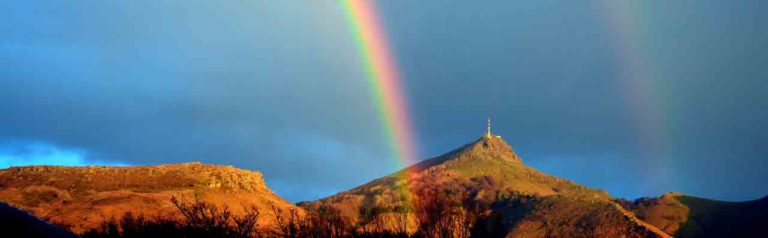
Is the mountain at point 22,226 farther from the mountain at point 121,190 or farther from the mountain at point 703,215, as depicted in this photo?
the mountain at point 703,215

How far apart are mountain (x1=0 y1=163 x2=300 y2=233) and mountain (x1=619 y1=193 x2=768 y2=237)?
9681 cm

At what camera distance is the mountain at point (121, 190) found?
5512cm

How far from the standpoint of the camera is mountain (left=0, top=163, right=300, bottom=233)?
55125mm

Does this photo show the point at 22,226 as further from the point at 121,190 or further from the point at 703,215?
the point at 703,215

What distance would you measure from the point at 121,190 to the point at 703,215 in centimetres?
13158

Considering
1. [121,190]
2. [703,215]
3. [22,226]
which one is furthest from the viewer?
[703,215]

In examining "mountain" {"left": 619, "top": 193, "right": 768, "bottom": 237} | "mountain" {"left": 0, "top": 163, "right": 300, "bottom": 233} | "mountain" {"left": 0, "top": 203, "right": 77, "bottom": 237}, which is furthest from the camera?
"mountain" {"left": 619, "top": 193, "right": 768, "bottom": 237}

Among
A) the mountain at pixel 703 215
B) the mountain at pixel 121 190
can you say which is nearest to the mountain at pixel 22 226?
the mountain at pixel 121 190

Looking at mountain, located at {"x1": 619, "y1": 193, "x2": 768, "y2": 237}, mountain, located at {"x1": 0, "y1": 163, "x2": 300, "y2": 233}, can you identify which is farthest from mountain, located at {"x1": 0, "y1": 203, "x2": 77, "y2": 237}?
mountain, located at {"x1": 619, "y1": 193, "x2": 768, "y2": 237}

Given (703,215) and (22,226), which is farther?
(703,215)

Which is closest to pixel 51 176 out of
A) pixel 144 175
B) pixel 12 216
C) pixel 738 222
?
pixel 144 175

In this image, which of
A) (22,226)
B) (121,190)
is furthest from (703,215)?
(22,226)

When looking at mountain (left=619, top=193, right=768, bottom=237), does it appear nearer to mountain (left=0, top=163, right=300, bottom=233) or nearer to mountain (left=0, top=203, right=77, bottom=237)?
mountain (left=0, top=163, right=300, bottom=233)

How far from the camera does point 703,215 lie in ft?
480
